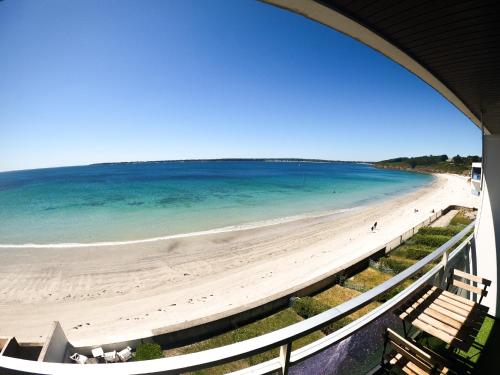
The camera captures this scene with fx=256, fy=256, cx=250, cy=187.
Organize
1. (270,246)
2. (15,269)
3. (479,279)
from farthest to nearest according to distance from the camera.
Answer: (270,246)
(15,269)
(479,279)

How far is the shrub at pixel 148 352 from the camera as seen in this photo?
26.5ft

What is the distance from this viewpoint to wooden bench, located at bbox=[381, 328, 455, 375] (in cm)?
236

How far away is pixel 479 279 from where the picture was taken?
378 cm

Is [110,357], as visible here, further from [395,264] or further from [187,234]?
[187,234]

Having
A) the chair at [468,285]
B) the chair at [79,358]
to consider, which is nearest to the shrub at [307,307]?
the chair at [468,285]

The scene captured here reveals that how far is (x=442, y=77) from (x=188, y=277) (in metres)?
14.5

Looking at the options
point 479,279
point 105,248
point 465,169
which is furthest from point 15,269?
point 465,169

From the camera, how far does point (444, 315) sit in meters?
2.97

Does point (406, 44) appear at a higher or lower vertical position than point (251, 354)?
higher

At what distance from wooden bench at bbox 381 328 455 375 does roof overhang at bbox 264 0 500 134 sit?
2928 millimetres

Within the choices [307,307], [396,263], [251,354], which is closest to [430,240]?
[396,263]

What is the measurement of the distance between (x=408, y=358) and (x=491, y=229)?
394 cm

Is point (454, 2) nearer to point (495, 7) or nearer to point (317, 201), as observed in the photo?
point (495, 7)

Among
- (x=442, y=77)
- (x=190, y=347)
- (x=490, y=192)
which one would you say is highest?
(x=442, y=77)
